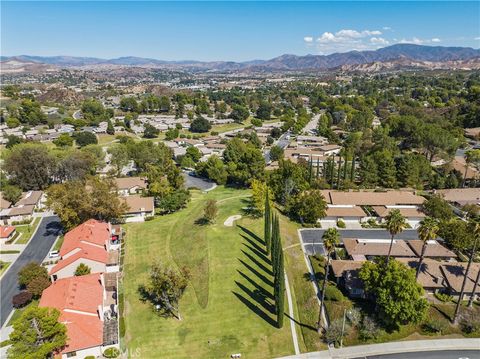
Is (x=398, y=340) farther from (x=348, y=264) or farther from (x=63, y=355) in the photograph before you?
(x=63, y=355)

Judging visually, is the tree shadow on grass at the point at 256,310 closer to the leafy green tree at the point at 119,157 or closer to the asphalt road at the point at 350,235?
the asphalt road at the point at 350,235

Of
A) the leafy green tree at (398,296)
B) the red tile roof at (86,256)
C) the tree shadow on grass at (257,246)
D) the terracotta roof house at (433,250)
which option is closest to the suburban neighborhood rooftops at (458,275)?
the terracotta roof house at (433,250)

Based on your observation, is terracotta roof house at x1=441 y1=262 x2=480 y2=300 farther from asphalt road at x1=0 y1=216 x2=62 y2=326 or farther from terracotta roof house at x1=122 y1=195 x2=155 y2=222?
asphalt road at x1=0 y1=216 x2=62 y2=326

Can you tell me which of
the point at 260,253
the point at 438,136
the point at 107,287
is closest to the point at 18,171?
the point at 107,287

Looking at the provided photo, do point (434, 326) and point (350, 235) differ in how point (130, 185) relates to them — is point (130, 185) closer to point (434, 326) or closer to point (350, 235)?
point (350, 235)

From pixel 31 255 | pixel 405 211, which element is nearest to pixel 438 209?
pixel 405 211

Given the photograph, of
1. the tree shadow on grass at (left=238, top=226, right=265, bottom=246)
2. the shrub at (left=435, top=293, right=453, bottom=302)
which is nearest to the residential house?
the tree shadow on grass at (left=238, top=226, right=265, bottom=246)
